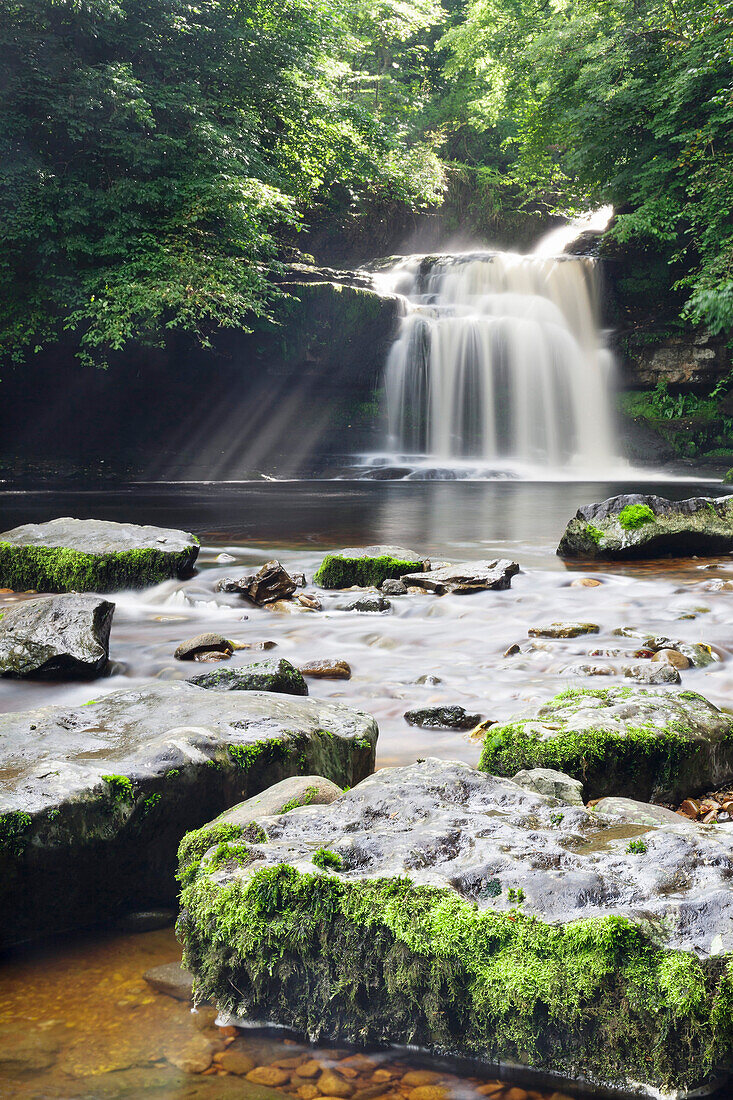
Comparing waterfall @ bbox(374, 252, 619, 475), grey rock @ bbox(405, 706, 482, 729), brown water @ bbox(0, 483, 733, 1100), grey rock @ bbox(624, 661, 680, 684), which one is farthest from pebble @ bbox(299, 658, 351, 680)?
waterfall @ bbox(374, 252, 619, 475)

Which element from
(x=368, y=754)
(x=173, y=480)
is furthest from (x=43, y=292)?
(x=368, y=754)

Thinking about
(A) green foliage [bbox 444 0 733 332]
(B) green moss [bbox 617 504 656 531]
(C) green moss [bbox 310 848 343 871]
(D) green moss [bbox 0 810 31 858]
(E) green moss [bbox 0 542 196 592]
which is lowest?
(D) green moss [bbox 0 810 31 858]

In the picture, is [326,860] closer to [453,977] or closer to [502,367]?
[453,977]

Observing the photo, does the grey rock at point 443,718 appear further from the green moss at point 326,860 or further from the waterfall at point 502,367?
the waterfall at point 502,367

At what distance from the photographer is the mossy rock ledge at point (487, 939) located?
1.62 m

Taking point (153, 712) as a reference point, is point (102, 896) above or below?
below

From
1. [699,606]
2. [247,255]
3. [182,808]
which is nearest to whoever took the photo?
[182,808]

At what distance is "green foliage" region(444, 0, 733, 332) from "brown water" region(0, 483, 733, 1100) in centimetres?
824

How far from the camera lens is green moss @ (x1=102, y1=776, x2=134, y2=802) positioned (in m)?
2.45

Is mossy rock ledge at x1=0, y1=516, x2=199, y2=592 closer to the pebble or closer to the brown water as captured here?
the brown water

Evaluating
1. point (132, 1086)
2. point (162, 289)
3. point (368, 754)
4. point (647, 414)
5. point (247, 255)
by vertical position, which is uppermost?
Result: point (247, 255)

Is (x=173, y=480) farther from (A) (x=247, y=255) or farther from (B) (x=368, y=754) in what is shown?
(B) (x=368, y=754)

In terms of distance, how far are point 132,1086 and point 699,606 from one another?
6.03 meters

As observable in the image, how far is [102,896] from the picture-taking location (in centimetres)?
242
